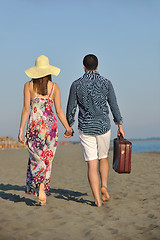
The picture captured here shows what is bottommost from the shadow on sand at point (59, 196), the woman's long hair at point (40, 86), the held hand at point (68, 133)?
the shadow on sand at point (59, 196)

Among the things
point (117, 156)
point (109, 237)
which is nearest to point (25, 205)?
point (117, 156)

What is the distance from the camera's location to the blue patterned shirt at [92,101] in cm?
504

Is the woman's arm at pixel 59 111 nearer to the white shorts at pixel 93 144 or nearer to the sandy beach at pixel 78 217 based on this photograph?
the white shorts at pixel 93 144

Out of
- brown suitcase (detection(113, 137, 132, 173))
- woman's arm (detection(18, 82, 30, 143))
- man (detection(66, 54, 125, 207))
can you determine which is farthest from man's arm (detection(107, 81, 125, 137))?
woman's arm (detection(18, 82, 30, 143))

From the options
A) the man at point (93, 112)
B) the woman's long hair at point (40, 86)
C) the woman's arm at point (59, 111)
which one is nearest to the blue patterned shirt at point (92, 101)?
the man at point (93, 112)

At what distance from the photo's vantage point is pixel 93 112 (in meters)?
5.04

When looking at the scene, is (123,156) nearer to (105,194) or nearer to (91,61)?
(105,194)

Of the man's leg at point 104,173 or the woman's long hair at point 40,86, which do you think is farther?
the man's leg at point 104,173

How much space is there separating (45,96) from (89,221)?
1870 millimetres

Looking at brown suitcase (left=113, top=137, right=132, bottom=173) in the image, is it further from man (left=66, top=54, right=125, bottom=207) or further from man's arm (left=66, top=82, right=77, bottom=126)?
man's arm (left=66, top=82, right=77, bottom=126)

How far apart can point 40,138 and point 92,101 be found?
93cm

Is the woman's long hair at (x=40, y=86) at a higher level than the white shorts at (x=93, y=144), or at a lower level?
higher

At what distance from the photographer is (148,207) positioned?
5305mm

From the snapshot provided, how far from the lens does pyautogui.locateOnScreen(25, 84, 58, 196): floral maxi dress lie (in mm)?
5121
